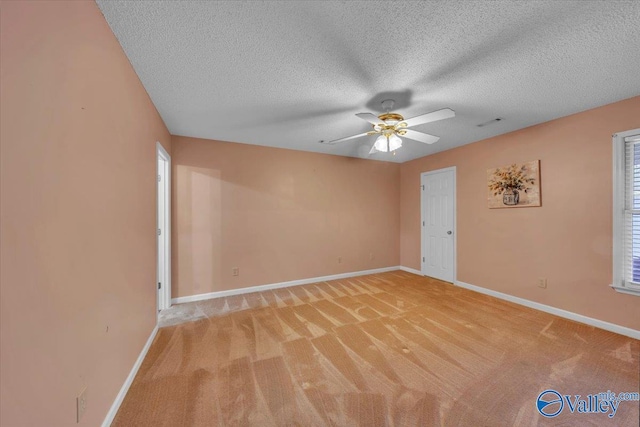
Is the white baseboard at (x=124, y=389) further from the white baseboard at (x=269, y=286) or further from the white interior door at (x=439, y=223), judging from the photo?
the white interior door at (x=439, y=223)

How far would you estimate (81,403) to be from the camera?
1.13m

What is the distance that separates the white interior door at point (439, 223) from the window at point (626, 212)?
179 centimetres

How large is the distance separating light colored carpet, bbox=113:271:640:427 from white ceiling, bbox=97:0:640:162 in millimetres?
2348

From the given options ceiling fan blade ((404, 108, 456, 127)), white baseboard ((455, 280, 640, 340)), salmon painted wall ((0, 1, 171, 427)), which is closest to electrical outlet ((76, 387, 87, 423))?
salmon painted wall ((0, 1, 171, 427))

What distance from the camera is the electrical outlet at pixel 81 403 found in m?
1.10

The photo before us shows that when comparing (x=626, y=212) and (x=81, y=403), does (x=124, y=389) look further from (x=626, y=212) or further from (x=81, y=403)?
(x=626, y=212)

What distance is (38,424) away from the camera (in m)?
0.86

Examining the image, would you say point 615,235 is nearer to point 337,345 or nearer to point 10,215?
point 337,345

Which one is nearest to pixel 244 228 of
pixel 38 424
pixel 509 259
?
pixel 38 424

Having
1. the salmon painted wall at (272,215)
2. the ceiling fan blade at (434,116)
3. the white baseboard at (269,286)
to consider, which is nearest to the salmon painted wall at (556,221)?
the salmon painted wall at (272,215)

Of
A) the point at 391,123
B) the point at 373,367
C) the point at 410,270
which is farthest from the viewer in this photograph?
the point at 410,270

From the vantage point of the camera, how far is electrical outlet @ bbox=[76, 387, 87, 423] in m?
1.10

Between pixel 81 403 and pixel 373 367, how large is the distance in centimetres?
178

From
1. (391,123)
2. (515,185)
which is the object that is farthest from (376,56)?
(515,185)
